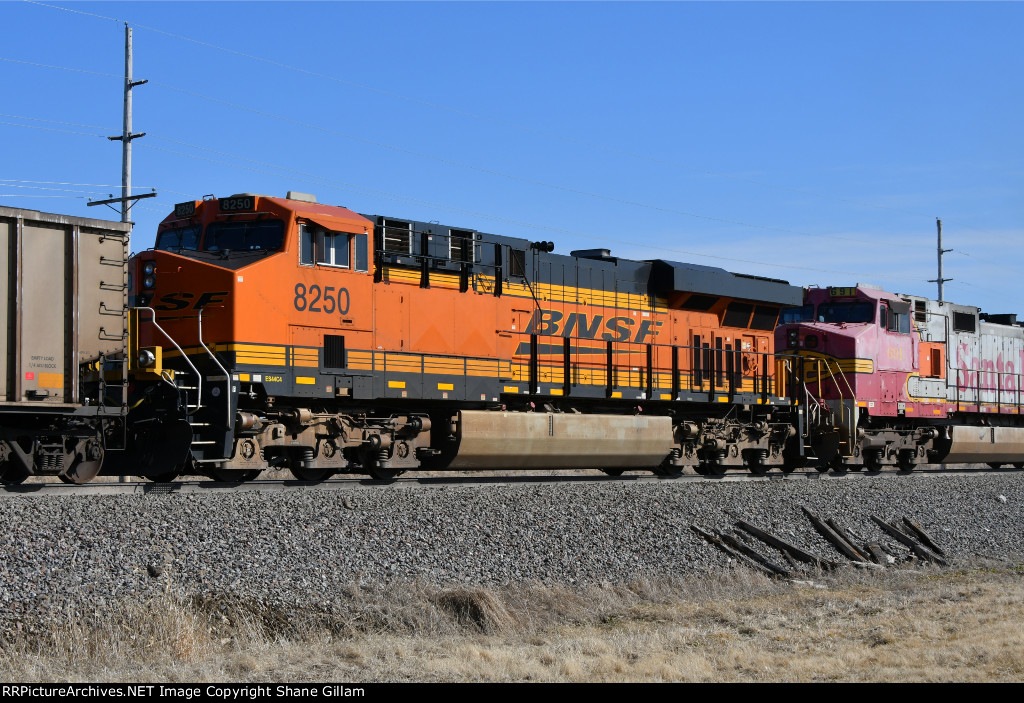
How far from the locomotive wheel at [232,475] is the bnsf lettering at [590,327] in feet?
16.3

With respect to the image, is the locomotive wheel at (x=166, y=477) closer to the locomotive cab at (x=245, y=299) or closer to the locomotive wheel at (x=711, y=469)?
the locomotive cab at (x=245, y=299)

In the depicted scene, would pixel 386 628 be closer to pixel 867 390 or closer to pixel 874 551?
pixel 874 551

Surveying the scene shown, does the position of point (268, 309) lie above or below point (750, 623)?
above

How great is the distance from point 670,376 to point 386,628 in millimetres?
11182

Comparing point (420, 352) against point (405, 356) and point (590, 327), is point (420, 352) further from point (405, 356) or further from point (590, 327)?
point (590, 327)

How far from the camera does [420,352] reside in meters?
15.3

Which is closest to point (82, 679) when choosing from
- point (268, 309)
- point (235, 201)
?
point (268, 309)

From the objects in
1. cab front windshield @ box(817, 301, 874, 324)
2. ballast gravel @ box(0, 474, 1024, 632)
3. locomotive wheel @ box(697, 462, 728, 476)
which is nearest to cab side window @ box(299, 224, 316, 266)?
ballast gravel @ box(0, 474, 1024, 632)

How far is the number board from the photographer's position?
14.0 metres

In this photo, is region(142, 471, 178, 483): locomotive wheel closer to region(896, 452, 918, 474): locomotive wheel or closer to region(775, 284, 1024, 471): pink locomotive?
region(775, 284, 1024, 471): pink locomotive

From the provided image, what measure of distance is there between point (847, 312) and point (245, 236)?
46.3ft

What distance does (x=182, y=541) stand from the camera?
9102 mm

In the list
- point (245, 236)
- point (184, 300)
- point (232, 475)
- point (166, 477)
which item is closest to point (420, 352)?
point (245, 236)

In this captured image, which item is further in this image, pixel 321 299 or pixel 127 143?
pixel 127 143
